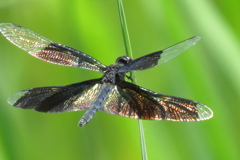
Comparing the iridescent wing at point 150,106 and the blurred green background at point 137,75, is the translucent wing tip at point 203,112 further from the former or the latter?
the blurred green background at point 137,75

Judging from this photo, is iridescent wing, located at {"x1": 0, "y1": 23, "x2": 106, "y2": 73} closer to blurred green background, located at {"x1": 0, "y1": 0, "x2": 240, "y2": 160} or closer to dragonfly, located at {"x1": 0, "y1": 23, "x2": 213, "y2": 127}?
dragonfly, located at {"x1": 0, "y1": 23, "x2": 213, "y2": 127}

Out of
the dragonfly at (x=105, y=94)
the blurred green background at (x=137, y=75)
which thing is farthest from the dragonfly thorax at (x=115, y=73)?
the blurred green background at (x=137, y=75)

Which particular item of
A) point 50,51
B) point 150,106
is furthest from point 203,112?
point 50,51

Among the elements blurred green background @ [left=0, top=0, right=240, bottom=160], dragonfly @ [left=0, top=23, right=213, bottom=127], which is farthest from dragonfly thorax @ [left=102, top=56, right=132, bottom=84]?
blurred green background @ [left=0, top=0, right=240, bottom=160]

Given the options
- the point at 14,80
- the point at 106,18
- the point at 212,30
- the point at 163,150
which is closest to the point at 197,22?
the point at 212,30

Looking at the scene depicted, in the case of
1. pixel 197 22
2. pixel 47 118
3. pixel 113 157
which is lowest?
pixel 113 157

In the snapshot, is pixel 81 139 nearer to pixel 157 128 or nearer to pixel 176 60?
pixel 157 128
